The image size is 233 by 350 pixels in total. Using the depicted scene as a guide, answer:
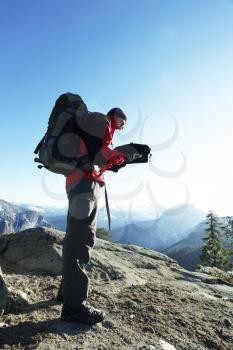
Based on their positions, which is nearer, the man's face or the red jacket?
the red jacket

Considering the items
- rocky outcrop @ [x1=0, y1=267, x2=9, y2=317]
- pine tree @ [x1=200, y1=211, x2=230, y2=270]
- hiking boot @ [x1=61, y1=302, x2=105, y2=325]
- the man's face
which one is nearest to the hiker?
hiking boot @ [x1=61, y1=302, x2=105, y2=325]

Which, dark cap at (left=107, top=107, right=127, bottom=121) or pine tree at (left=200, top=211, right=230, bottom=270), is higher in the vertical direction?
dark cap at (left=107, top=107, right=127, bottom=121)

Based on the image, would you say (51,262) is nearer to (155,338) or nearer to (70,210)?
(70,210)

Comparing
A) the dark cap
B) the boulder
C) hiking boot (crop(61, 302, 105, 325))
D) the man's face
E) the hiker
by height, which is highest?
the dark cap

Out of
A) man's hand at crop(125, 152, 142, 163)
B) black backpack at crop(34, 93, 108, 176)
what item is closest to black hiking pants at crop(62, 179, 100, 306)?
black backpack at crop(34, 93, 108, 176)

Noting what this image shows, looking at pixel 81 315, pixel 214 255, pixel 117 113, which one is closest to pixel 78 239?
pixel 81 315

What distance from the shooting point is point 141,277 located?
8930mm

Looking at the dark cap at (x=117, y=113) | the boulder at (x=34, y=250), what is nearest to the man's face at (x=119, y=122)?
the dark cap at (x=117, y=113)

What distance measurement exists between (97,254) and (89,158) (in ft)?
15.4

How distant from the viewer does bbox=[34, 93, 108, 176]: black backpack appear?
520 centimetres

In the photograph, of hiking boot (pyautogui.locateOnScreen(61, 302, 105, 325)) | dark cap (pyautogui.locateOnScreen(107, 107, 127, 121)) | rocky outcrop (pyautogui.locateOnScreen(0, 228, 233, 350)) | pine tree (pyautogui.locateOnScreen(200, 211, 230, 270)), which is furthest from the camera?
pine tree (pyautogui.locateOnScreen(200, 211, 230, 270))

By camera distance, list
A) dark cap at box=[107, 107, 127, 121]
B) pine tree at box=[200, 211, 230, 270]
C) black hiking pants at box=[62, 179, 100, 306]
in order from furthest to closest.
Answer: pine tree at box=[200, 211, 230, 270], dark cap at box=[107, 107, 127, 121], black hiking pants at box=[62, 179, 100, 306]

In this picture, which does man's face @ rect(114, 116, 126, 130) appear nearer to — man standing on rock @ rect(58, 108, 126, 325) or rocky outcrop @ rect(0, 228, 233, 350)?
man standing on rock @ rect(58, 108, 126, 325)

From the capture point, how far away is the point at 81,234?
17.1 feet
